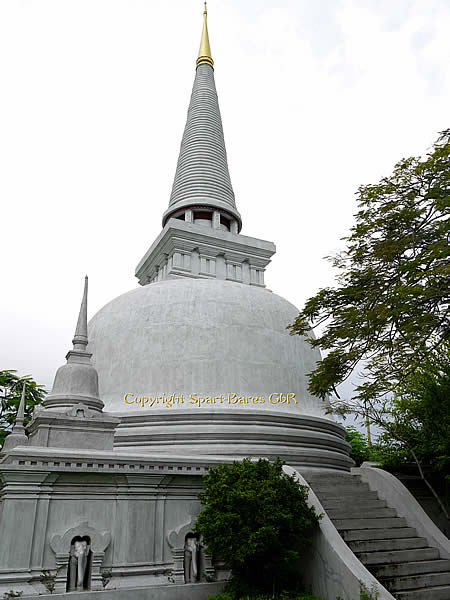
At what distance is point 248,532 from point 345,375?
4411 mm

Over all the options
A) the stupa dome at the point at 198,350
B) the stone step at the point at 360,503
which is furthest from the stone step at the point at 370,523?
the stupa dome at the point at 198,350

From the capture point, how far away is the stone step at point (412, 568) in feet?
32.0

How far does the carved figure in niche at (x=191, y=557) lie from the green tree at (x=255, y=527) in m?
0.39

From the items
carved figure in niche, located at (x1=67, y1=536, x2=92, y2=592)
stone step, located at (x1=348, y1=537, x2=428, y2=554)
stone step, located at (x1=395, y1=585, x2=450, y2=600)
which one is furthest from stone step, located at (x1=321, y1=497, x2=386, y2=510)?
carved figure in niche, located at (x1=67, y1=536, x2=92, y2=592)

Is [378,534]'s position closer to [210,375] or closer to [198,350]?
[210,375]

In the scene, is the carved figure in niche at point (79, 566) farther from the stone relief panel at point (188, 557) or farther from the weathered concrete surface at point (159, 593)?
the stone relief panel at point (188, 557)

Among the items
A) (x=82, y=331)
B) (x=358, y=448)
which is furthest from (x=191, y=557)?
(x=358, y=448)

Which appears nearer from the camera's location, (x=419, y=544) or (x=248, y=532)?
(x=248, y=532)

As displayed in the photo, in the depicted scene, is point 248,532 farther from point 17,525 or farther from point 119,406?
point 119,406

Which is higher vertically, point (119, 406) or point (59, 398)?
point (119, 406)

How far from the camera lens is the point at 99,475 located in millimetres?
9984

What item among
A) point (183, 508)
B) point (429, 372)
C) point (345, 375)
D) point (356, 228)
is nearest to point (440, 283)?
point (356, 228)

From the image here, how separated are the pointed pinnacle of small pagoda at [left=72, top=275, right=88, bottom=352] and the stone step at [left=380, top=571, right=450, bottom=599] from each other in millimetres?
8582

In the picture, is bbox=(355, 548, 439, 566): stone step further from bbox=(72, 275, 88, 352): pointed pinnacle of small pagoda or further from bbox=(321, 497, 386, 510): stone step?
bbox=(72, 275, 88, 352): pointed pinnacle of small pagoda
